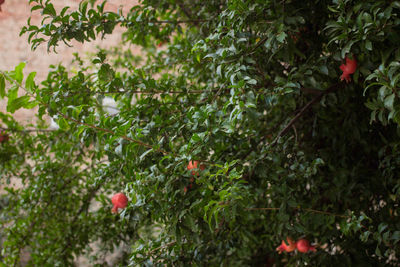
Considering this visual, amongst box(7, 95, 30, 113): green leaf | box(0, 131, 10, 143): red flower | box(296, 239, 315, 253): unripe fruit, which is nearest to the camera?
box(7, 95, 30, 113): green leaf

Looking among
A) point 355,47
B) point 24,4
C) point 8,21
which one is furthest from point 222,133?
point 8,21

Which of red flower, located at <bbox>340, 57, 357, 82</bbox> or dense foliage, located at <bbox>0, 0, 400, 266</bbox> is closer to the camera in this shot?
dense foliage, located at <bbox>0, 0, 400, 266</bbox>

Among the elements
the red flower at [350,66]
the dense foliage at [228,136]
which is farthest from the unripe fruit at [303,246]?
the red flower at [350,66]

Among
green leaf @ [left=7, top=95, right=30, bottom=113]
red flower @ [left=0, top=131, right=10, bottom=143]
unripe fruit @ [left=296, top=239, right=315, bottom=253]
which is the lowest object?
unripe fruit @ [left=296, top=239, right=315, bottom=253]

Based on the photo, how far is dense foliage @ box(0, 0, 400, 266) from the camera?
2.47 feet

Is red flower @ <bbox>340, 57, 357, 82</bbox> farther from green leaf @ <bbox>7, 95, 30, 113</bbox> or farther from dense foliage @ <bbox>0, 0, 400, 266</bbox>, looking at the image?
green leaf @ <bbox>7, 95, 30, 113</bbox>

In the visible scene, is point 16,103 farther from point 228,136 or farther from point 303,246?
point 303,246

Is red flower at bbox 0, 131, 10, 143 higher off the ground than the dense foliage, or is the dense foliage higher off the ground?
red flower at bbox 0, 131, 10, 143

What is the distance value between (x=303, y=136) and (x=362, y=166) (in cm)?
21

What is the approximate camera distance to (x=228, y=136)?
41.9 inches

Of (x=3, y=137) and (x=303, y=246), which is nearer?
(x=303, y=246)

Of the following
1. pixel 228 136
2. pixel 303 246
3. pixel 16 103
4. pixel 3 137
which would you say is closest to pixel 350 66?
pixel 228 136

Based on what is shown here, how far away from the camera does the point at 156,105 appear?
100 centimetres

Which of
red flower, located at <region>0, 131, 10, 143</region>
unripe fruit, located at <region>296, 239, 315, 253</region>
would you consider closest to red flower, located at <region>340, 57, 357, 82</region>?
unripe fruit, located at <region>296, 239, 315, 253</region>
